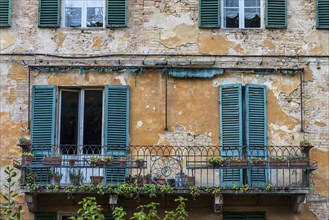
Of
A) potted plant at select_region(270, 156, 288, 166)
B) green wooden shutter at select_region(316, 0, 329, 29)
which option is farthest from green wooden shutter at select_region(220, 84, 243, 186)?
green wooden shutter at select_region(316, 0, 329, 29)

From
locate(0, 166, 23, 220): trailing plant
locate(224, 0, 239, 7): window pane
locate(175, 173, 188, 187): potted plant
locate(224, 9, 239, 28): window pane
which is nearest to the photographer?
locate(0, 166, 23, 220): trailing plant

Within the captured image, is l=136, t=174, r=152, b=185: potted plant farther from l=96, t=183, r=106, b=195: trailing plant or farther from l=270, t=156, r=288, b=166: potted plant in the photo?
l=270, t=156, r=288, b=166: potted plant

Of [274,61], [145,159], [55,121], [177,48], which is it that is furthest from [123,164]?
[274,61]

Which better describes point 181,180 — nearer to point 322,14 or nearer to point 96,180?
point 96,180

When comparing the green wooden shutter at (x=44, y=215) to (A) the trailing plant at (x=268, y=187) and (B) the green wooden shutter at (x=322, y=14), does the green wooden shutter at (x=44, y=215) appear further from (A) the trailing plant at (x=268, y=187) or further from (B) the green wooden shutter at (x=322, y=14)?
(B) the green wooden shutter at (x=322, y=14)

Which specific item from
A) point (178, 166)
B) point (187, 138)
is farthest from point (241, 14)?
point (178, 166)

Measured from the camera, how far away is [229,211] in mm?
16031

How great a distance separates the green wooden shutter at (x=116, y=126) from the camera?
1598cm

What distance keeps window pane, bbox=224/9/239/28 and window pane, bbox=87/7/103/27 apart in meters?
2.84

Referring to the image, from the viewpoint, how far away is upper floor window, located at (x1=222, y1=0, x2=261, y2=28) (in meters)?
17.0

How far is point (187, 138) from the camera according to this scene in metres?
16.4

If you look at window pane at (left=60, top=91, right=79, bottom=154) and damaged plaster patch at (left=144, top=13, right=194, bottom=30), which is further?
damaged plaster patch at (left=144, top=13, right=194, bottom=30)

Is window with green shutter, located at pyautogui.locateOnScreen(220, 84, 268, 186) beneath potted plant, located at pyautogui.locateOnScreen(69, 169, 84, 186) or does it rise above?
above

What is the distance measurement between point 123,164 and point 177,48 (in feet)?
9.68
